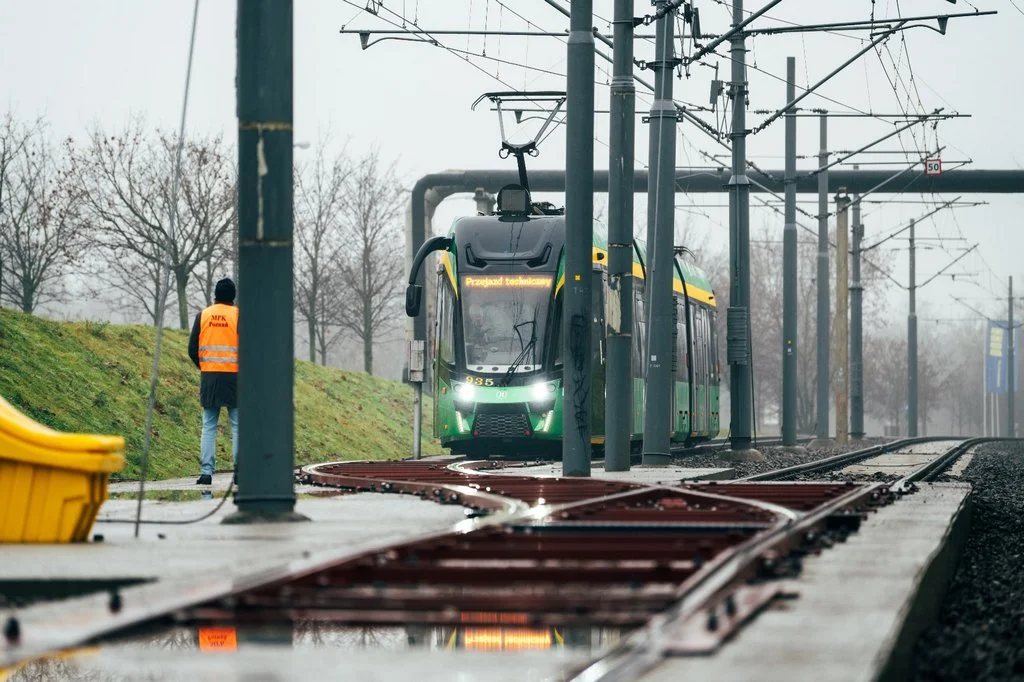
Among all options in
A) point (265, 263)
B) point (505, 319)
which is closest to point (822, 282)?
point (505, 319)

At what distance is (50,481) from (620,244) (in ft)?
43.4

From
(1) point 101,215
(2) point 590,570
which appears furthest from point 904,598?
(1) point 101,215

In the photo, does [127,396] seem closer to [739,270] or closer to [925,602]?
[739,270]

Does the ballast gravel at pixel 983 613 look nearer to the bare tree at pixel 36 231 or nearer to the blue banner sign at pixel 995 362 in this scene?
the bare tree at pixel 36 231

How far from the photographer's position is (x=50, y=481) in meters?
8.77

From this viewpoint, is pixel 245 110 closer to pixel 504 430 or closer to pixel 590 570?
pixel 590 570

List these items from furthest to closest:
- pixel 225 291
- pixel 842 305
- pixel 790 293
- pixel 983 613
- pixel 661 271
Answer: pixel 842 305
pixel 790 293
pixel 661 271
pixel 225 291
pixel 983 613

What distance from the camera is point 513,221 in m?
25.5

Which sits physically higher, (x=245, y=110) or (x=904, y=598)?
(x=245, y=110)

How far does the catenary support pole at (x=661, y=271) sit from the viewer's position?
24188 millimetres

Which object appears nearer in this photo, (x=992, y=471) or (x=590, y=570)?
(x=590, y=570)

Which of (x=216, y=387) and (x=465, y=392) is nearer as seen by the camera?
(x=216, y=387)

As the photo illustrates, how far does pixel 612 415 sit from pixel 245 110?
11.3 meters

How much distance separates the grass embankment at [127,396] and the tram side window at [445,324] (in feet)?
12.3
